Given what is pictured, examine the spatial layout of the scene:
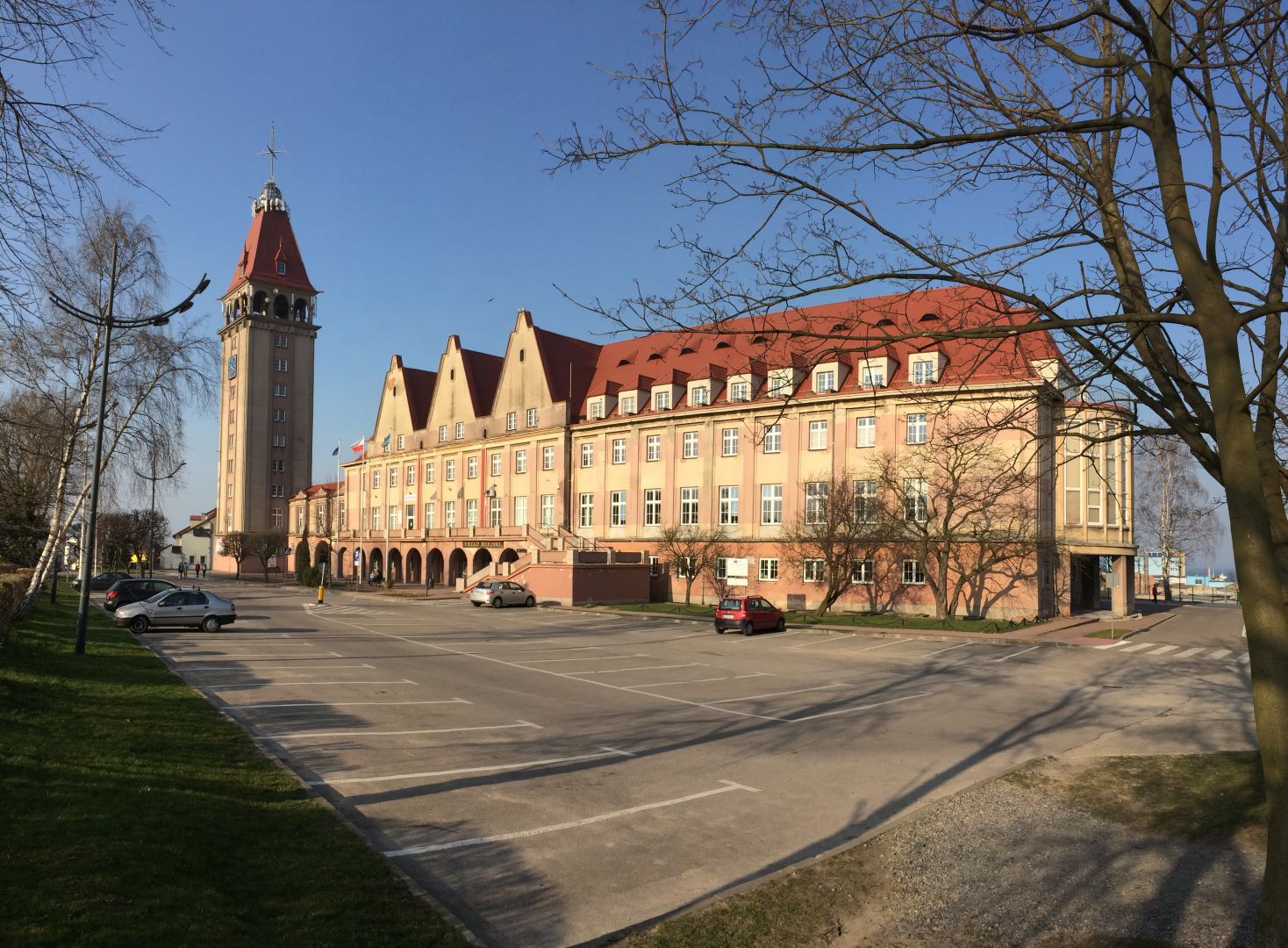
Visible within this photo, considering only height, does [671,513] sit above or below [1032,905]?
above

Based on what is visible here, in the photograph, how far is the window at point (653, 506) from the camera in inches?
2132

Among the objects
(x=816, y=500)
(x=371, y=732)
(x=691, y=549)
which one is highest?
(x=816, y=500)

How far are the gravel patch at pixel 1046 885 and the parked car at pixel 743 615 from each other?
26383mm

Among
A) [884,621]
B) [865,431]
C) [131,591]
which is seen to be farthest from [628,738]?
[865,431]

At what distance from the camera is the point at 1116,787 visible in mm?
10000

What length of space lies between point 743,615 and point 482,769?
25123 millimetres

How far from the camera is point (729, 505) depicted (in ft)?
165

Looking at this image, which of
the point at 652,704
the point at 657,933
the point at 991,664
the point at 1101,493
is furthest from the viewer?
the point at 1101,493

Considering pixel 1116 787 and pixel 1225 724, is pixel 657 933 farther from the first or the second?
pixel 1225 724

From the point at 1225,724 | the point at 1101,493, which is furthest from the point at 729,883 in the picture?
the point at 1101,493

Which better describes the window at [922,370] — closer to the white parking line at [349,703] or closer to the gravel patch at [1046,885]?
the white parking line at [349,703]

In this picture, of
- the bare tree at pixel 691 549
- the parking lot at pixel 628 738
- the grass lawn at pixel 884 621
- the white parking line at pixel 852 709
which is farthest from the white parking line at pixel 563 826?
the bare tree at pixel 691 549

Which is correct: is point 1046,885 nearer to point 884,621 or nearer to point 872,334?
point 872,334

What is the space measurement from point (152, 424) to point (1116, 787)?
2719 cm
